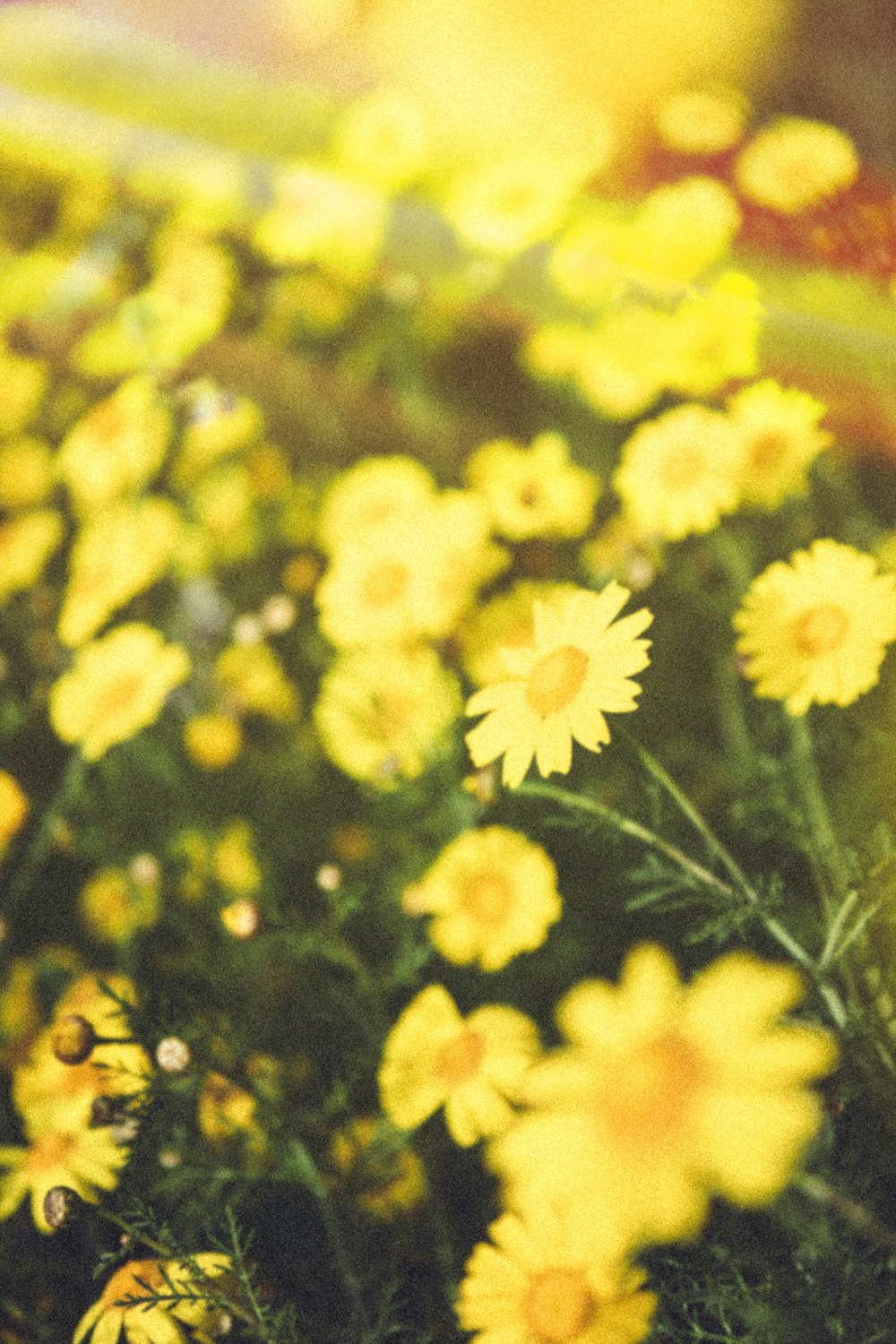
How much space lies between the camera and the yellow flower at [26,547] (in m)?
1.63

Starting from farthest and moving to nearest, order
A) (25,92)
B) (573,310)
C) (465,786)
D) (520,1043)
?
(25,92), (573,310), (465,786), (520,1043)

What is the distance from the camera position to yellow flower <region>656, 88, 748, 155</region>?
1.73 meters

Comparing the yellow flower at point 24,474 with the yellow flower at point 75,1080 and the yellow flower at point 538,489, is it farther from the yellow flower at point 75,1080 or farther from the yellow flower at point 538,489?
the yellow flower at point 75,1080

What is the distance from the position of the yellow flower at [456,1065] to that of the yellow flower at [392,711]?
0.97 ft

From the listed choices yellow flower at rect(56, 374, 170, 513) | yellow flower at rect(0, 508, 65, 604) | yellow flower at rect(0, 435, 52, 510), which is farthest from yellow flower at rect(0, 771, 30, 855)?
yellow flower at rect(0, 435, 52, 510)

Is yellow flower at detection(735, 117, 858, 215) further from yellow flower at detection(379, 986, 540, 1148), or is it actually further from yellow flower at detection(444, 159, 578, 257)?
yellow flower at detection(379, 986, 540, 1148)

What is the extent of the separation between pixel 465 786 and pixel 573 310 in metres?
1.03

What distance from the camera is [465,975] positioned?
1.08m

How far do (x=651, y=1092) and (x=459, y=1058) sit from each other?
0.38 m

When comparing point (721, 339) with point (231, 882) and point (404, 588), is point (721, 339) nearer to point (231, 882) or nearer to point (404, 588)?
point (404, 588)

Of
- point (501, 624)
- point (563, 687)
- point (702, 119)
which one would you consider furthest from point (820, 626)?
point (702, 119)

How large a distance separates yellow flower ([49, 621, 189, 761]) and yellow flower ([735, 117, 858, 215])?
1185 millimetres

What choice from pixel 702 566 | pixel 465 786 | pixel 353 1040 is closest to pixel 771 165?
pixel 702 566

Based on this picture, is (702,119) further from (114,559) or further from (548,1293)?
(548,1293)
